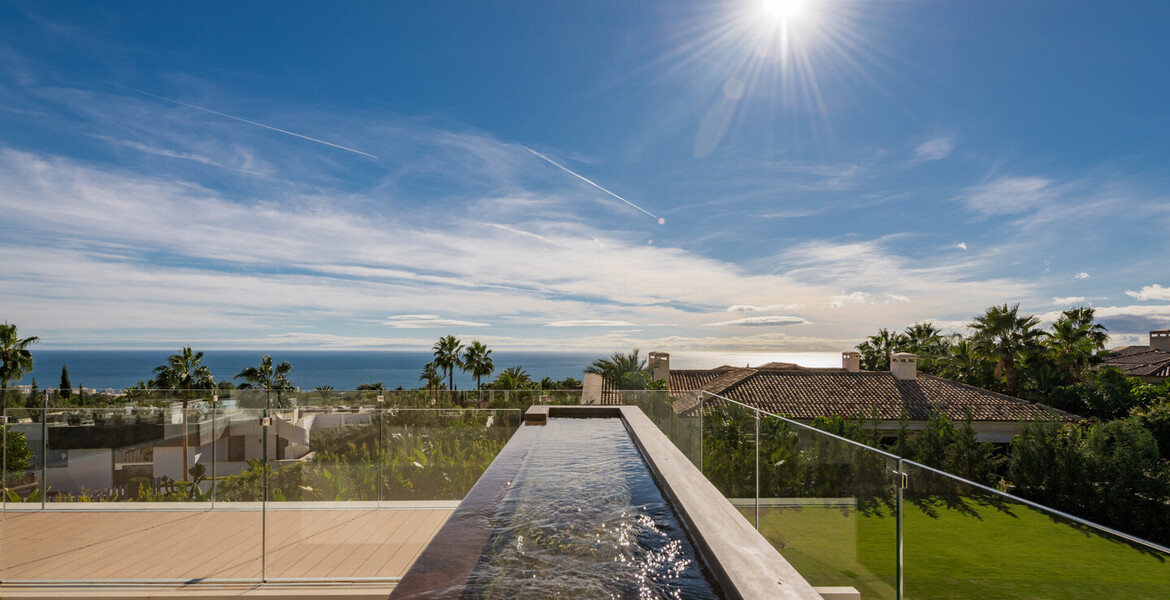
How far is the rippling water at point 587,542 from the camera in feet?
8.66

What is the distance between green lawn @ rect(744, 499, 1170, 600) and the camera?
1.66 m

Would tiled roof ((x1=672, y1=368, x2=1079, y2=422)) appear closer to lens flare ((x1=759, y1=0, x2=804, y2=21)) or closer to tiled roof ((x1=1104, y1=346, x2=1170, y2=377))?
lens flare ((x1=759, y1=0, x2=804, y2=21))

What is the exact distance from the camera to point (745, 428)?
5.02 meters

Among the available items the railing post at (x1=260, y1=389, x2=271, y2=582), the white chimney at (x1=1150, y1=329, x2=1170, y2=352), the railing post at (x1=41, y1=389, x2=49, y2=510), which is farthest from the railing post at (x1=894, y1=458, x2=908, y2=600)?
the white chimney at (x1=1150, y1=329, x2=1170, y2=352)

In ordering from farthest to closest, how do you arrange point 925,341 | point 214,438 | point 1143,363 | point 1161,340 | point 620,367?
point 1161,340, point 1143,363, point 925,341, point 620,367, point 214,438

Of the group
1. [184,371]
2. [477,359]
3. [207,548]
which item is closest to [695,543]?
[207,548]

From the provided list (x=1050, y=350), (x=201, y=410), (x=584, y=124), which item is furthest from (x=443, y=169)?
(x=1050, y=350)

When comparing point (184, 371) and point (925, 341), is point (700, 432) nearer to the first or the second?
point (184, 371)

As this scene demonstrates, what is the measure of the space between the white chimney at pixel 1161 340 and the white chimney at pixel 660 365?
46.4 meters

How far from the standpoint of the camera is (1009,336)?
2708 centimetres

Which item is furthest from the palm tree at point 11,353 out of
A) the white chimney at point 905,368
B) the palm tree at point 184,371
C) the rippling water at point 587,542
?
the white chimney at point 905,368

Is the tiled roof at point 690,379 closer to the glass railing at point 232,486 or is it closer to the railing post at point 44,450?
the glass railing at point 232,486

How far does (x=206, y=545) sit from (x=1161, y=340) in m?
67.1

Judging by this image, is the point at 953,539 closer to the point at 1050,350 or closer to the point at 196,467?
the point at 196,467
